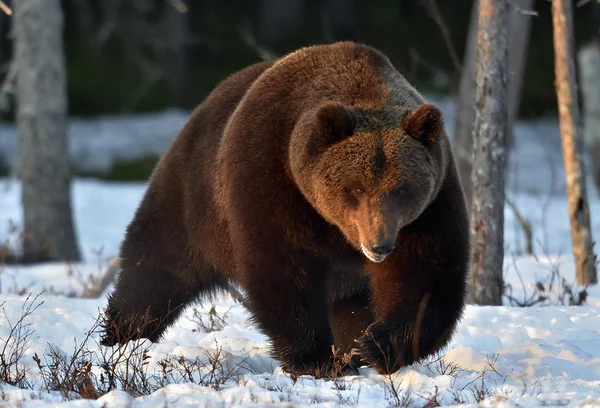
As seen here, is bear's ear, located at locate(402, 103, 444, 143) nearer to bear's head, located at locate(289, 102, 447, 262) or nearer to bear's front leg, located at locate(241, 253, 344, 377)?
bear's head, located at locate(289, 102, 447, 262)

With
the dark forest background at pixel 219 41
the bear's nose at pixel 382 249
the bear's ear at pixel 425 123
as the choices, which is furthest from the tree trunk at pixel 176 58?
the bear's nose at pixel 382 249

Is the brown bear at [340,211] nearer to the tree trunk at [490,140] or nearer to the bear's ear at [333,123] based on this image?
the bear's ear at [333,123]

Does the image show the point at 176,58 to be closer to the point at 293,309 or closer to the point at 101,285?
the point at 101,285

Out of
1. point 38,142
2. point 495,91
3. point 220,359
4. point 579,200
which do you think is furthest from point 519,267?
point 38,142

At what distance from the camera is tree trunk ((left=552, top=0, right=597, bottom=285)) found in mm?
8281

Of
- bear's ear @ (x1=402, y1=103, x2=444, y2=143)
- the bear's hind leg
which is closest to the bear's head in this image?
bear's ear @ (x1=402, y1=103, x2=444, y2=143)

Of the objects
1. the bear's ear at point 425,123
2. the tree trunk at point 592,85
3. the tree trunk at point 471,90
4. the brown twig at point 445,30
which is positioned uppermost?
the bear's ear at point 425,123

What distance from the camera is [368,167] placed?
5.10 m

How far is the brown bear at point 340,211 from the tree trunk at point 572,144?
3043 mm

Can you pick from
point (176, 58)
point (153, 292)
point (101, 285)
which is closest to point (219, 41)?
point (176, 58)

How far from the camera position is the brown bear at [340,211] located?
202 inches

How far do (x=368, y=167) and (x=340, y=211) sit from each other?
29 centimetres

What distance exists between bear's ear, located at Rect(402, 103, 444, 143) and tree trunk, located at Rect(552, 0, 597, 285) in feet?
11.5

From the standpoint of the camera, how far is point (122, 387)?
4.93 m
